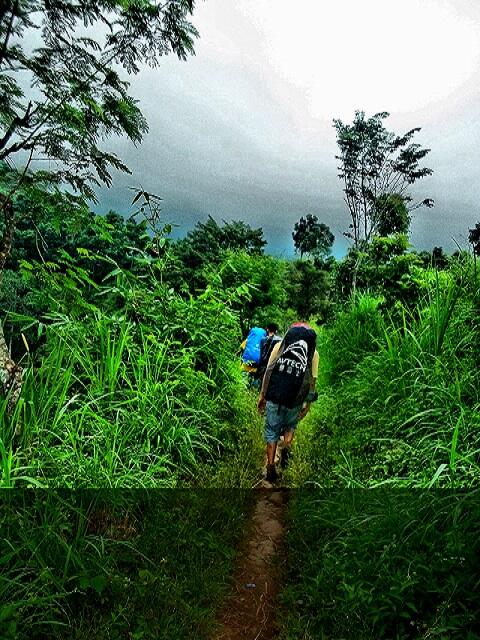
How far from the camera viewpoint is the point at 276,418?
10.3ft

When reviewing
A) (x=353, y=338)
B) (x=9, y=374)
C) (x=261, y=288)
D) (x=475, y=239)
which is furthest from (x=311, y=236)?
(x=9, y=374)

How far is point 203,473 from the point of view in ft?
9.37

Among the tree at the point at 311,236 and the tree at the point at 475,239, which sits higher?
the tree at the point at 311,236

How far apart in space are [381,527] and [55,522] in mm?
1264

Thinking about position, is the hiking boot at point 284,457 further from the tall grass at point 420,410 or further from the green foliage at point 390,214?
the green foliage at point 390,214

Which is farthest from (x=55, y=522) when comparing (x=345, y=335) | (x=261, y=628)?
(x=345, y=335)

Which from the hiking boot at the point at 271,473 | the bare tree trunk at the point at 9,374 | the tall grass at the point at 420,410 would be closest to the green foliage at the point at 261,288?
the tall grass at the point at 420,410

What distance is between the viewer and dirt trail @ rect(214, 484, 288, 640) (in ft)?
6.04

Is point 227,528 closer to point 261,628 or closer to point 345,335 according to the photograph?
point 261,628

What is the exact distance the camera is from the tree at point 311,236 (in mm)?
6938

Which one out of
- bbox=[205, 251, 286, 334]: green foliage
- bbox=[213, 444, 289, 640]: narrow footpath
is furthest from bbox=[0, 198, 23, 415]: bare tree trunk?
bbox=[205, 251, 286, 334]: green foliage

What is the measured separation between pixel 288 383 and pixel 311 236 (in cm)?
445

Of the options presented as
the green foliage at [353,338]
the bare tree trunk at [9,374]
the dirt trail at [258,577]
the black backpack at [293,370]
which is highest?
the green foliage at [353,338]

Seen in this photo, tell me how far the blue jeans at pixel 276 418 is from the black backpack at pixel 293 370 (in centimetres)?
6
